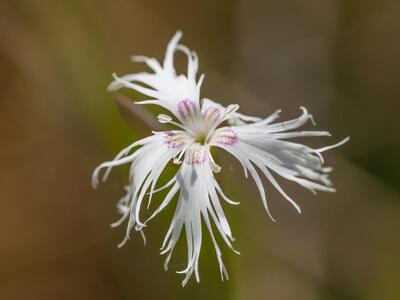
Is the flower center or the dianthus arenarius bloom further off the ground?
the flower center

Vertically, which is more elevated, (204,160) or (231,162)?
(231,162)

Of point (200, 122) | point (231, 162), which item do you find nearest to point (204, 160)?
point (200, 122)

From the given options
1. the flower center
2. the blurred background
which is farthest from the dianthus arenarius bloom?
the blurred background

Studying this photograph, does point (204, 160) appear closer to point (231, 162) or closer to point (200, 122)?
point (200, 122)

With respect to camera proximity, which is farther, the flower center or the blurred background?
the blurred background

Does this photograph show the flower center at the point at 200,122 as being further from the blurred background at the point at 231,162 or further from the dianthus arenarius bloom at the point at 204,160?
the blurred background at the point at 231,162

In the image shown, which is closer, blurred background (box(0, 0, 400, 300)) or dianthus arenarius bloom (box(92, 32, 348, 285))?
dianthus arenarius bloom (box(92, 32, 348, 285))

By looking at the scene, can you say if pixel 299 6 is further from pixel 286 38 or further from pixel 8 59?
pixel 8 59

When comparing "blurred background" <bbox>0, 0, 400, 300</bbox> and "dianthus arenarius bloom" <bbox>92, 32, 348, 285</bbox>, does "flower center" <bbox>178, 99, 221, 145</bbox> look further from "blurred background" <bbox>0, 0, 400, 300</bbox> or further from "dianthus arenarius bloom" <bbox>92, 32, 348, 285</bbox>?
"blurred background" <bbox>0, 0, 400, 300</bbox>

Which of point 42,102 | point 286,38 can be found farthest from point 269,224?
point 42,102
